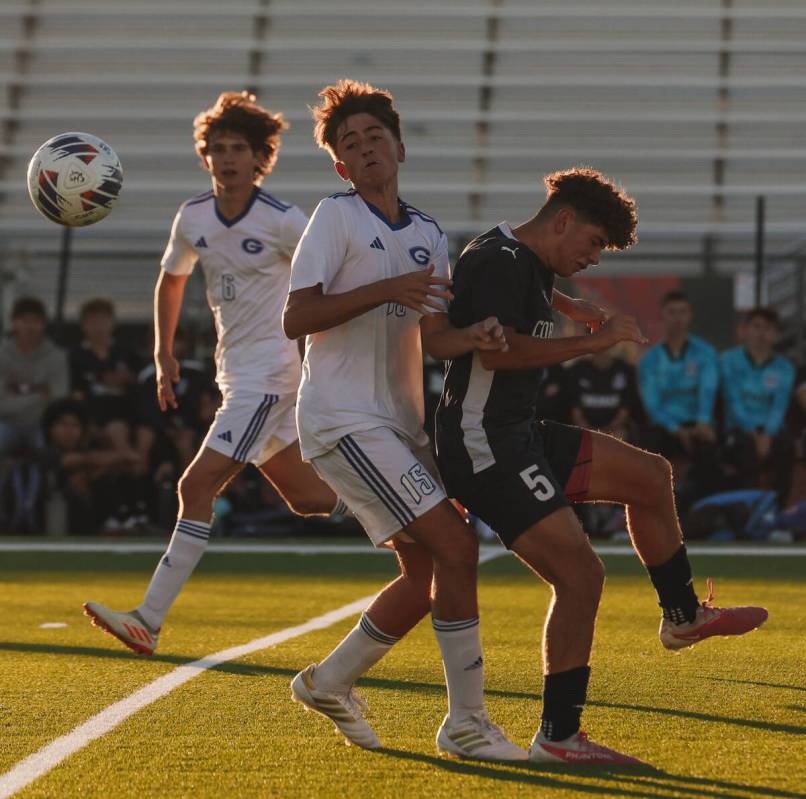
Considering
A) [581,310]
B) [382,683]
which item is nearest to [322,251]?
[581,310]

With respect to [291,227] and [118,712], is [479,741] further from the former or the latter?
[291,227]

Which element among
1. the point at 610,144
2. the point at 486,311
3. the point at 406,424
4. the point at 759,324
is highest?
the point at 610,144

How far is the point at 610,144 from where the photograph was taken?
2189cm

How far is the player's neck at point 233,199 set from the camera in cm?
744

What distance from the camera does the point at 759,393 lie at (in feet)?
45.6

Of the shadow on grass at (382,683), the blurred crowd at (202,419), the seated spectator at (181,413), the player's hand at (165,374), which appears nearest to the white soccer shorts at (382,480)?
the shadow on grass at (382,683)

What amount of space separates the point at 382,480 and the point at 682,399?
9.57 meters

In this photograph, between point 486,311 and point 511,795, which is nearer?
point 511,795

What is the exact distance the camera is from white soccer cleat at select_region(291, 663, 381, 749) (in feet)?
15.4

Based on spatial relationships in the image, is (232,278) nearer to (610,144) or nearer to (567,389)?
(567,389)

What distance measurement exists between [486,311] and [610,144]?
17.9 metres

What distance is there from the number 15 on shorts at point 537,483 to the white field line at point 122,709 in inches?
60.0

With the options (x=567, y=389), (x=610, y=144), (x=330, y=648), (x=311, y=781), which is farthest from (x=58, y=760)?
(x=610, y=144)

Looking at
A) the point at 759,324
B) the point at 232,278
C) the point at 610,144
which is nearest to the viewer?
the point at 232,278
